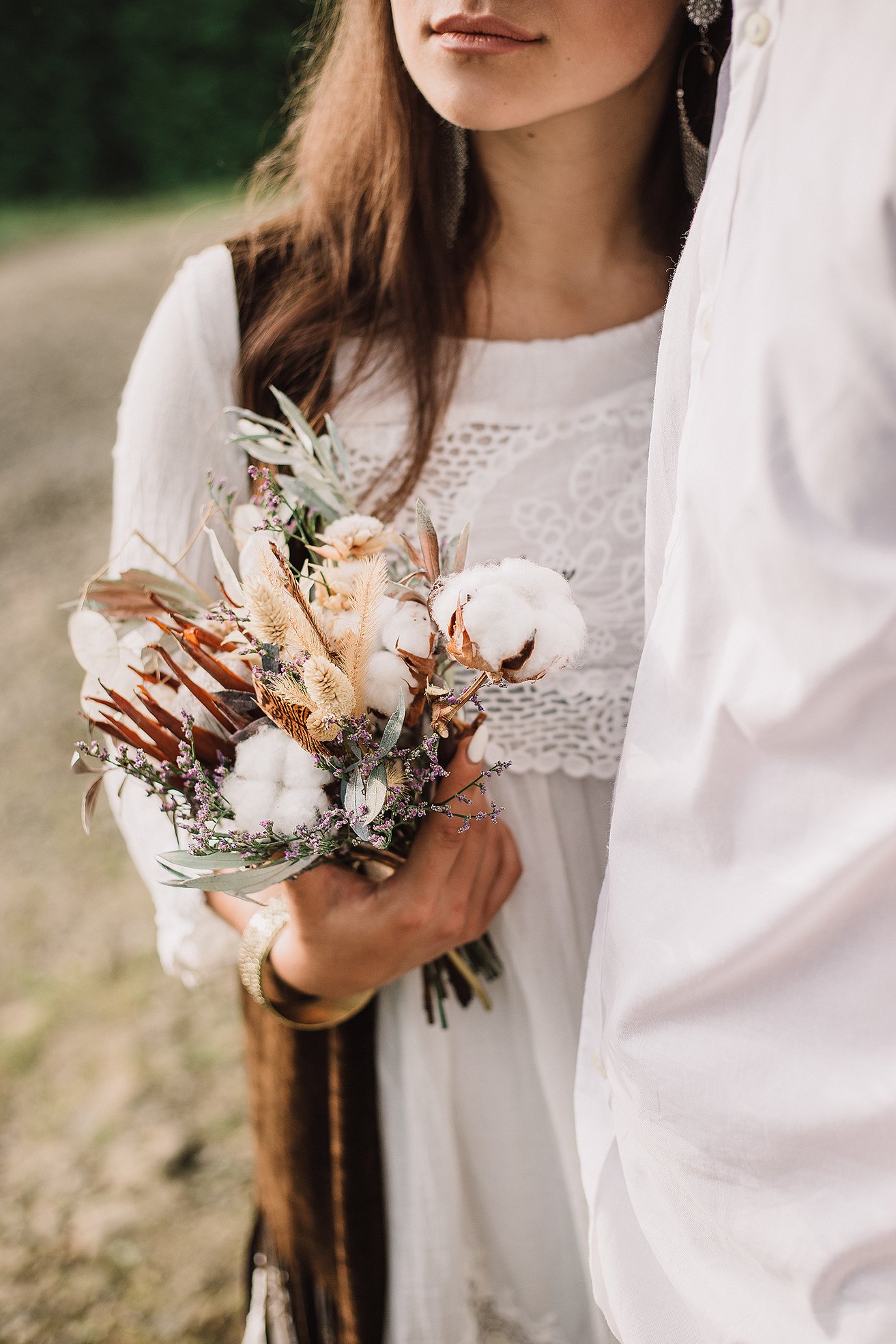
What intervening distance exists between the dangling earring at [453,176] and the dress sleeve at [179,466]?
0.28 metres

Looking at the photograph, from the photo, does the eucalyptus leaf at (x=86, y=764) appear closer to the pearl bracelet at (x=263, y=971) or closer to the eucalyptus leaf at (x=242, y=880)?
the eucalyptus leaf at (x=242, y=880)

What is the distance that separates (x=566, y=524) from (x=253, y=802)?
1.75 feet

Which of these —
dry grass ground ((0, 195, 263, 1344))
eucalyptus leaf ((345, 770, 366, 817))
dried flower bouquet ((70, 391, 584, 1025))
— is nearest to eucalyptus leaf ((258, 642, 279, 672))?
dried flower bouquet ((70, 391, 584, 1025))

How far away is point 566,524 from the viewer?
1.13m

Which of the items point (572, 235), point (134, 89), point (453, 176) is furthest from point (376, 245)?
point (134, 89)

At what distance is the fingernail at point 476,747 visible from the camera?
875 millimetres

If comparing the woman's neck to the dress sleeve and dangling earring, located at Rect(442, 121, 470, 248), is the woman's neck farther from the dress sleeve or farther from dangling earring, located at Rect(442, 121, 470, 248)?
the dress sleeve

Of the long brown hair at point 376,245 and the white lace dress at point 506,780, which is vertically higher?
the long brown hair at point 376,245

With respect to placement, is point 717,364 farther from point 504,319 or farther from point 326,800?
point 504,319

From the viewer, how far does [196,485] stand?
1.16 m

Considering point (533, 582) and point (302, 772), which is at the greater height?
point (533, 582)

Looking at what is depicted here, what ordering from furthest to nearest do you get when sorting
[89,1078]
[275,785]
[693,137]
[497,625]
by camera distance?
[89,1078] → [693,137] → [275,785] → [497,625]

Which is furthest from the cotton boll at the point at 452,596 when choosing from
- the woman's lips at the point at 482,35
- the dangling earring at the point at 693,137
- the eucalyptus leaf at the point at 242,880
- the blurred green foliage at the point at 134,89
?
the blurred green foliage at the point at 134,89

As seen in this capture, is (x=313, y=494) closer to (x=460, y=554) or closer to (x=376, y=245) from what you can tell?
(x=460, y=554)
